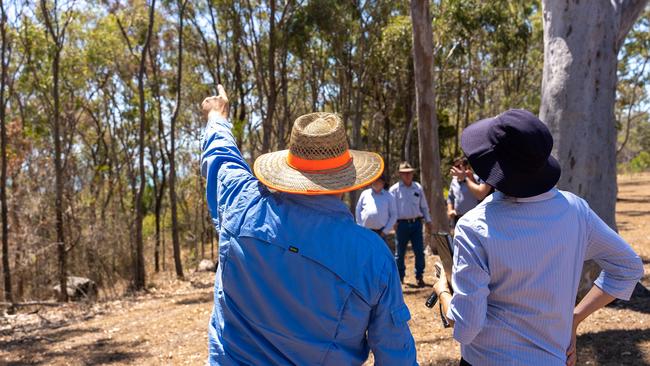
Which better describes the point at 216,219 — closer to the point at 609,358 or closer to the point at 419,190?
the point at 609,358

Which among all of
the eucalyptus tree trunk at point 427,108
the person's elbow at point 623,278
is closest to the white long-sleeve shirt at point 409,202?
the eucalyptus tree trunk at point 427,108

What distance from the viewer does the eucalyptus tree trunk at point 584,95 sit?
633 centimetres

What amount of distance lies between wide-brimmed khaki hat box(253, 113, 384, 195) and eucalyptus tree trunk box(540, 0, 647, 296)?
464 centimetres

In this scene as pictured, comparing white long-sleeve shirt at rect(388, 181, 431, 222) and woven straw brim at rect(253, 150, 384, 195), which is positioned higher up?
woven straw brim at rect(253, 150, 384, 195)

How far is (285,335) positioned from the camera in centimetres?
206

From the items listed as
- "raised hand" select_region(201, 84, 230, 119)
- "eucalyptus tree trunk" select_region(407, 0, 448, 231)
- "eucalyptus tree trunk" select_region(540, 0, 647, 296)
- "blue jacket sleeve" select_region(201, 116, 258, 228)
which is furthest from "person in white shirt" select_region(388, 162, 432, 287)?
"blue jacket sleeve" select_region(201, 116, 258, 228)

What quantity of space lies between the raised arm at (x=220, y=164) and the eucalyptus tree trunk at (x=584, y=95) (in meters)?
4.55

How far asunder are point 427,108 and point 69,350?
23.2 feet

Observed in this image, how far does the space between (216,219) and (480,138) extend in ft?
3.46

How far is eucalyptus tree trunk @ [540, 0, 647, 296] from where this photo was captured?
20.8ft

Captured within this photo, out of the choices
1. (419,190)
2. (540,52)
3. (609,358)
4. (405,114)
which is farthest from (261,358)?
(540,52)

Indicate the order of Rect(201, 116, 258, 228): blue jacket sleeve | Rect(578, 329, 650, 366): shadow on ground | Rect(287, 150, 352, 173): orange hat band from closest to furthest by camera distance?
1. Rect(287, 150, 352, 173): orange hat band
2. Rect(201, 116, 258, 228): blue jacket sleeve
3. Rect(578, 329, 650, 366): shadow on ground

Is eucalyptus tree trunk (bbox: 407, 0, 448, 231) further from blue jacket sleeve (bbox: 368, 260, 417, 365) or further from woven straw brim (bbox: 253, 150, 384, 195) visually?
blue jacket sleeve (bbox: 368, 260, 417, 365)

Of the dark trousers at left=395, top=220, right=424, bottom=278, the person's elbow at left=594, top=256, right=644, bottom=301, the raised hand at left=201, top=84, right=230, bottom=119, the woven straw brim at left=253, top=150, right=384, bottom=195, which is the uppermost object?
the raised hand at left=201, top=84, right=230, bottom=119
